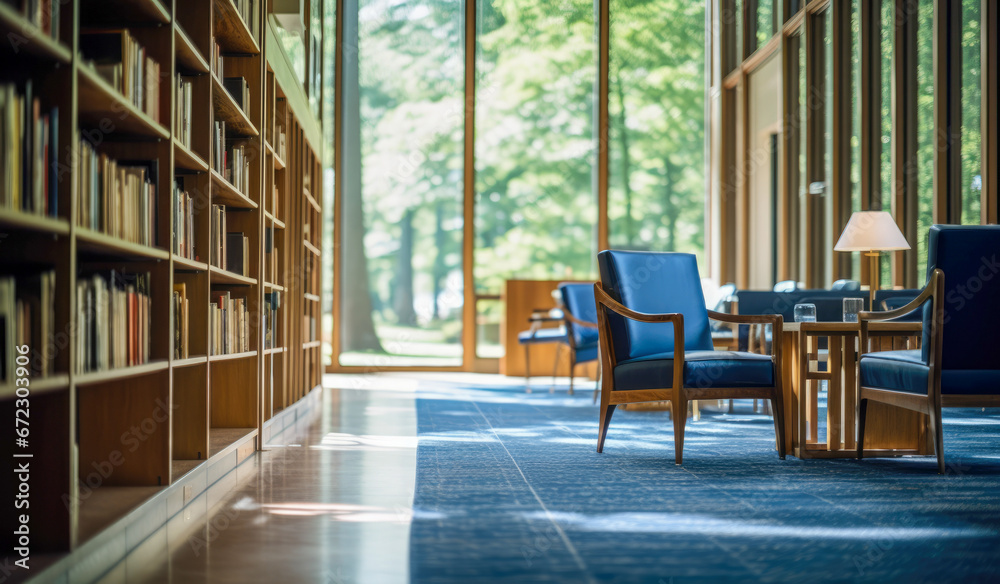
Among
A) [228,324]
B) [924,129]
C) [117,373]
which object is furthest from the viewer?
[924,129]

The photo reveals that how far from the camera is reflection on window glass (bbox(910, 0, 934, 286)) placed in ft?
19.4

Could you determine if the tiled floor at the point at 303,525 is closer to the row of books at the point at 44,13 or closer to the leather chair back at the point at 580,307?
the row of books at the point at 44,13

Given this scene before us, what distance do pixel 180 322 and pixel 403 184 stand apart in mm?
6654

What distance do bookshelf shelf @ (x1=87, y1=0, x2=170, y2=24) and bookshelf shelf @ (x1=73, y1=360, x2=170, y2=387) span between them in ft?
3.37

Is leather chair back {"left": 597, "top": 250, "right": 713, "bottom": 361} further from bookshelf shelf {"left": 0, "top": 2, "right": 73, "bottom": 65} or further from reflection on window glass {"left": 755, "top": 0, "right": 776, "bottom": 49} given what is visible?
reflection on window glass {"left": 755, "top": 0, "right": 776, "bottom": 49}

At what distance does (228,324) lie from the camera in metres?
3.44

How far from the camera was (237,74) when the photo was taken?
381 cm

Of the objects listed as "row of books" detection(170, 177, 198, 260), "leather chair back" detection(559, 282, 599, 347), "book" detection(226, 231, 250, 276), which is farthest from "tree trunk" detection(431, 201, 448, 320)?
"row of books" detection(170, 177, 198, 260)

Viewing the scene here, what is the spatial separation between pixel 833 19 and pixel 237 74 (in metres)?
5.66

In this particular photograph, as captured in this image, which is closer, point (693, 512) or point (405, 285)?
point (693, 512)

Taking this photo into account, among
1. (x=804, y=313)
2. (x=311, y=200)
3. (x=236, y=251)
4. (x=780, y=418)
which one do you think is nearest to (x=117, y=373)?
(x=236, y=251)

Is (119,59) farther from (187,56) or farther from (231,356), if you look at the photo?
(231,356)

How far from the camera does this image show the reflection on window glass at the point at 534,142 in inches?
368

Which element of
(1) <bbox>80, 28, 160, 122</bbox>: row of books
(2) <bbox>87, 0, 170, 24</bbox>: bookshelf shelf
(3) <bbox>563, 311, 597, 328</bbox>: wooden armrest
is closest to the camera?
(1) <bbox>80, 28, 160, 122</bbox>: row of books
